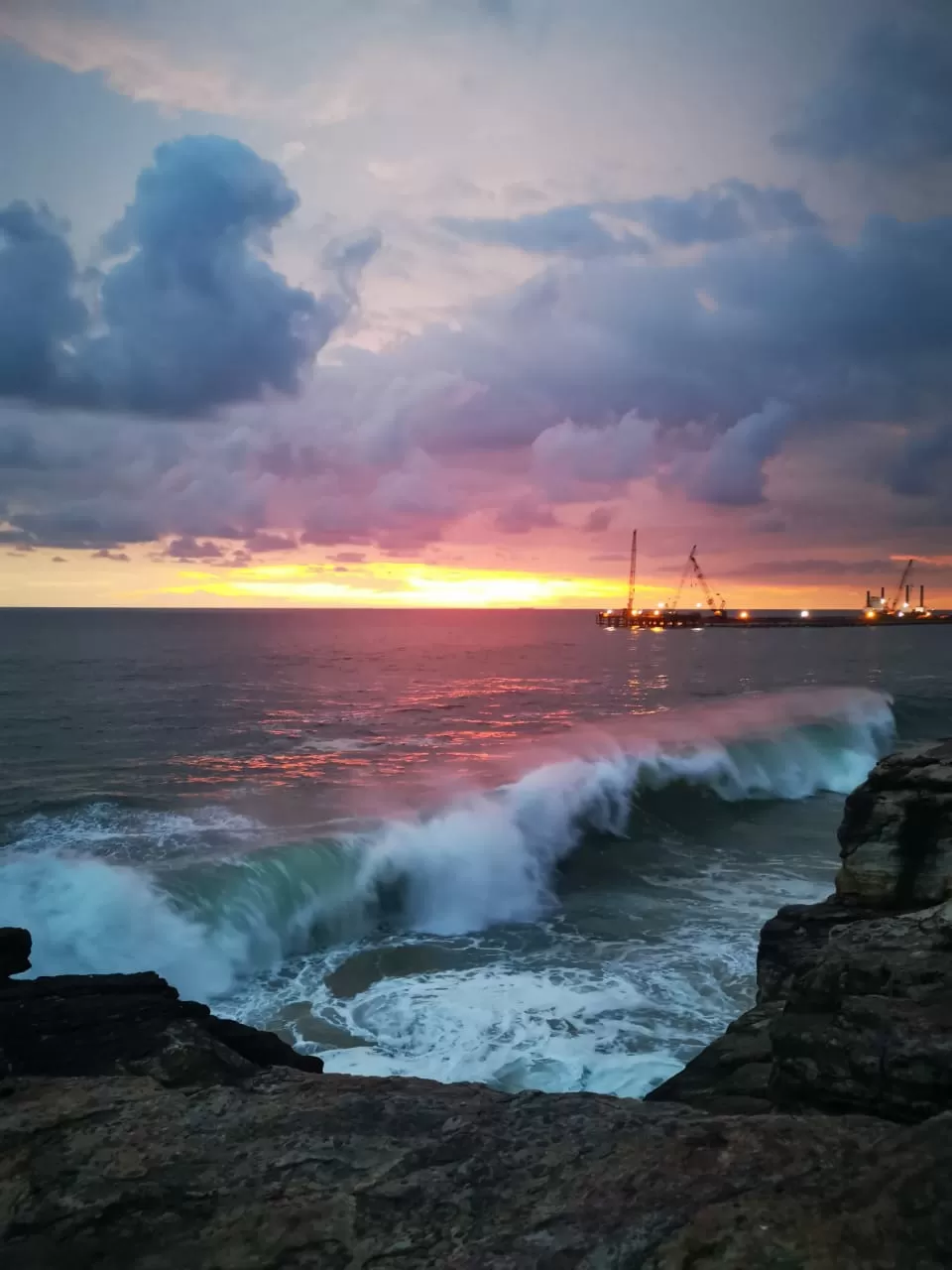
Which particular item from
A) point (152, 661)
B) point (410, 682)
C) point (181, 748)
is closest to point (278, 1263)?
point (181, 748)

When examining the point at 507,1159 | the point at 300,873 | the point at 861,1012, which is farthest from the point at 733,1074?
the point at 300,873

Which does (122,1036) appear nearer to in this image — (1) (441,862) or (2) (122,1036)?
(2) (122,1036)

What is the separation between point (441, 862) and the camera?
2097 centimetres

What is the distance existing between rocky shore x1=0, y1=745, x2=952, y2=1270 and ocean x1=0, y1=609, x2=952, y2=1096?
6.30 metres

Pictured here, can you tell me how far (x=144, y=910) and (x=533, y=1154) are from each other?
49.3 feet

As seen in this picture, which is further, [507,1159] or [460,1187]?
[507,1159]

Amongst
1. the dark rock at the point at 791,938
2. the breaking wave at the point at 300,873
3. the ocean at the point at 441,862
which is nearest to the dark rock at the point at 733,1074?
the dark rock at the point at 791,938

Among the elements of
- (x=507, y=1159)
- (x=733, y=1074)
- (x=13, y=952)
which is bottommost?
(x=733, y=1074)

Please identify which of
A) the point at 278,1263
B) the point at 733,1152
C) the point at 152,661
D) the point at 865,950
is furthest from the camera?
the point at 152,661

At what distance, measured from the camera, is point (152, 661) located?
83250 millimetres

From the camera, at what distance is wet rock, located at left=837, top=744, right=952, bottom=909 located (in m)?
9.71

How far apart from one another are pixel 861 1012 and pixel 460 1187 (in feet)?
8.80

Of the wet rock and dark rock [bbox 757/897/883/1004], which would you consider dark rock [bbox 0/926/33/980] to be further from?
the wet rock

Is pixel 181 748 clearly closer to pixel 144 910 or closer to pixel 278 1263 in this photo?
pixel 144 910
